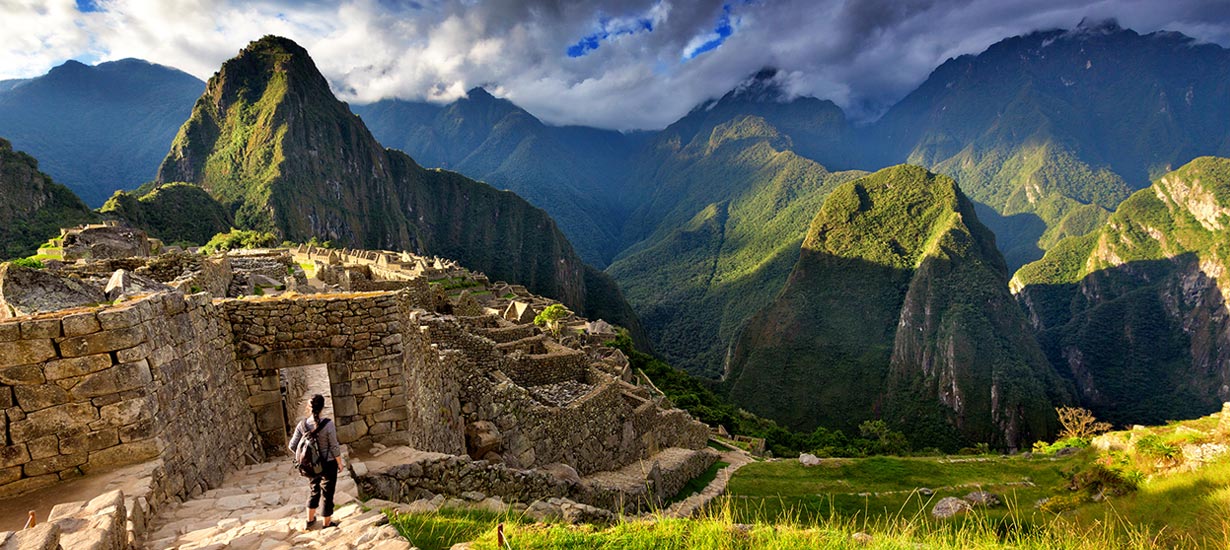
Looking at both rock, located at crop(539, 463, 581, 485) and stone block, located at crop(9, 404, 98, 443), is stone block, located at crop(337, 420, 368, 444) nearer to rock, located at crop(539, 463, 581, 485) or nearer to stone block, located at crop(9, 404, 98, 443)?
stone block, located at crop(9, 404, 98, 443)

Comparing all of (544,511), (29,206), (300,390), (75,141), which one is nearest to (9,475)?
(544,511)

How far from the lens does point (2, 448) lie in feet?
14.4

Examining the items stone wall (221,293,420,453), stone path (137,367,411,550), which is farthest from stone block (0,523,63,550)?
stone wall (221,293,420,453)

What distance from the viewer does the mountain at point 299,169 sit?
461 feet

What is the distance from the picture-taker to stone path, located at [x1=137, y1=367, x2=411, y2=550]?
4205mm

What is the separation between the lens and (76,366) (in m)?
4.54

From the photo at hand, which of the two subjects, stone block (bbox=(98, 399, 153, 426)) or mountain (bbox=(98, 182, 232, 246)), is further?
mountain (bbox=(98, 182, 232, 246))

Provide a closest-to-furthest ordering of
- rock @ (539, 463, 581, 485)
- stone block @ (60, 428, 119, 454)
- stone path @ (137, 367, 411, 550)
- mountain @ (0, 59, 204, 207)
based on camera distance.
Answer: stone path @ (137, 367, 411, 550)
stone block @ (60, 428, 119, 454)
rock @ (539, 463, 581, 485)
mountain @ (0, 59, 204, 207)

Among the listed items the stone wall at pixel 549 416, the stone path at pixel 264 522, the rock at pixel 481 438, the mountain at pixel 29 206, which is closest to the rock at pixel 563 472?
the stone wall at pixel 549 416

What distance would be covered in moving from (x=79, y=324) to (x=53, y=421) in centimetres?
89

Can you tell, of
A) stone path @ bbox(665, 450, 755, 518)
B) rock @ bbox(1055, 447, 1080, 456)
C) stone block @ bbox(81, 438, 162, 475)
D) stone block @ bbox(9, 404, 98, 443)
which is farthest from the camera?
rock @ bbox(1055, 447, 1080, 456)

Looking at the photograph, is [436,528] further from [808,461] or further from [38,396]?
[808,461]

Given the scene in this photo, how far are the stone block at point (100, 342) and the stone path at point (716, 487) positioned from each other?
11.3 meters

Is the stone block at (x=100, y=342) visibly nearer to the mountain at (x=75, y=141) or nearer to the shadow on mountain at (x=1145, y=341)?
the shadow on mountain at (x=1145, y=341)
